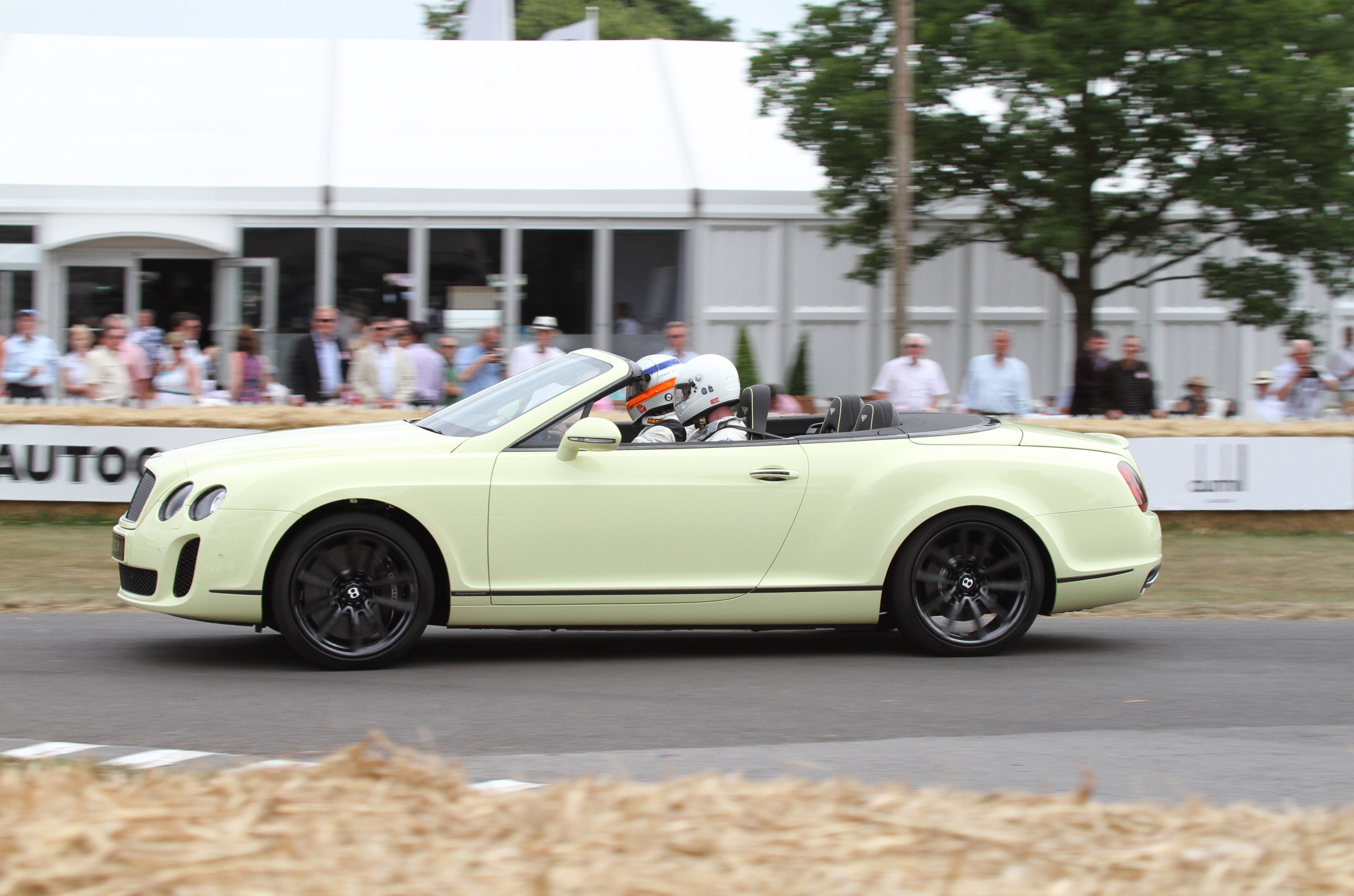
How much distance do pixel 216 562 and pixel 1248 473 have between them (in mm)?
10037

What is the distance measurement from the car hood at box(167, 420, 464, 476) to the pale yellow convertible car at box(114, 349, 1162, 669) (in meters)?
0.01

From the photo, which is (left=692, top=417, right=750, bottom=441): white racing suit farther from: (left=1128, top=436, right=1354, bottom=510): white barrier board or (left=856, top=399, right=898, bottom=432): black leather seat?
(left=1128, top=436, right=1354, bottom=510): white barrier board

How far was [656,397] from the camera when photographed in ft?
24.7

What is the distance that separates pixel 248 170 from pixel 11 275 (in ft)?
11.3

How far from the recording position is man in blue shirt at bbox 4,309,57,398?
14070 millimetres

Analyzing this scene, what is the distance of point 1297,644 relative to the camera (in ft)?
26.7

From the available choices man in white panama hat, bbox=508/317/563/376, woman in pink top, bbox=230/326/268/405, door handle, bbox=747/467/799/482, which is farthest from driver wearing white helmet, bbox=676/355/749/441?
woman in pink top, bbox=230/326/268/405

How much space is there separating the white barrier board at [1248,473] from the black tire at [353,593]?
8.46 metres

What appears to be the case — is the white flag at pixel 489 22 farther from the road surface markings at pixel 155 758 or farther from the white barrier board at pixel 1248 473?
the road surface markings at pixel 155 758

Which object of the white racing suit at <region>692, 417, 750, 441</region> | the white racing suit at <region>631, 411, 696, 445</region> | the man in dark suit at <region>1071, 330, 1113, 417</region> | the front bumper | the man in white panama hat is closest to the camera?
the front bumper

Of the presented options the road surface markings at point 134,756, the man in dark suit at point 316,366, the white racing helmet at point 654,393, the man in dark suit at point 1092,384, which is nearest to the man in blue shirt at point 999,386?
the man in dark suit at point 1092,384

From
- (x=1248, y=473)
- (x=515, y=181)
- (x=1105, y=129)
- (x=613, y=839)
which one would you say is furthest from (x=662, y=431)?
(x=515, y=181)

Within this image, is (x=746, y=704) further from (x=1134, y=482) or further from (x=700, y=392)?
(x=1134, y=482)

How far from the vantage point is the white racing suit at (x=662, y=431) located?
7230mm
